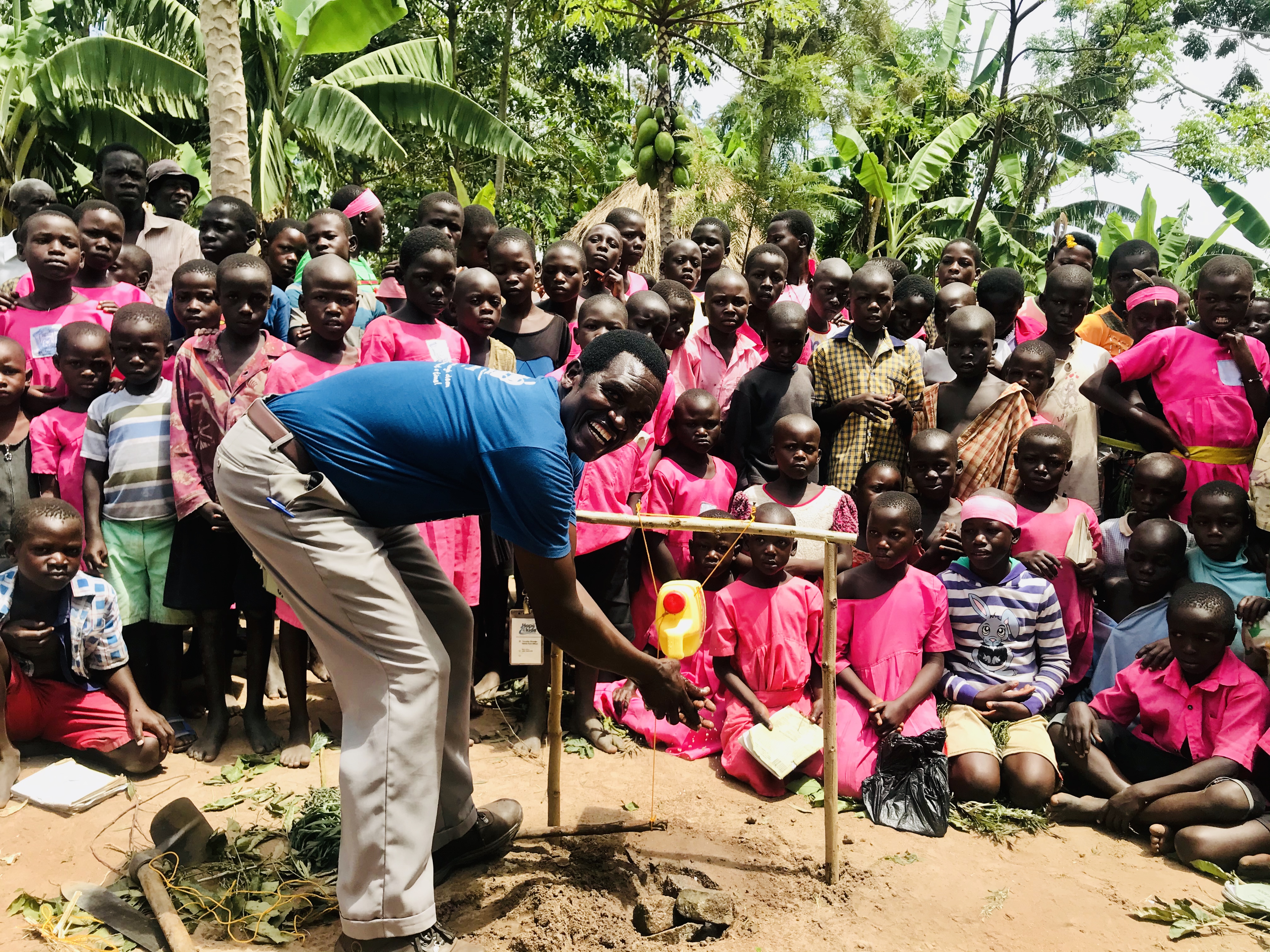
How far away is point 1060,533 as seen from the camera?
4785 mm

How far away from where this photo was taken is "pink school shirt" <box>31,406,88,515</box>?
4.65 meters

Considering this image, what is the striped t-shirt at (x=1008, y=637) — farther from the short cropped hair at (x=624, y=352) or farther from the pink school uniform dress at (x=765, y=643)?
the short cropped hair at (x=624, y=352)

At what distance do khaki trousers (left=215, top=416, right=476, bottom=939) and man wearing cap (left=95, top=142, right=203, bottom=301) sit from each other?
3.87 metres

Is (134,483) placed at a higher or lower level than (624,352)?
lower

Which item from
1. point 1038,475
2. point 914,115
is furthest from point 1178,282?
point 1038,475

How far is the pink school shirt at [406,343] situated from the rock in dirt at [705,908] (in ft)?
8.18

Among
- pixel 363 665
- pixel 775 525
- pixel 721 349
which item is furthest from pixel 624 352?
pixel 721 349

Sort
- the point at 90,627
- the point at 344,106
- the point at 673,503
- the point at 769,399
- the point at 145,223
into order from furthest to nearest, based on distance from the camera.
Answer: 1. the point at 344,106
2. the point at 145,223
3. the point at 769,399
4. the point at 673,503
5. the point at 90,627

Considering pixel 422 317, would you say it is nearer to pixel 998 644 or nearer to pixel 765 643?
pixel 765 643

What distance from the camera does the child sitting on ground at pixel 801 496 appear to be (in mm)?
4902

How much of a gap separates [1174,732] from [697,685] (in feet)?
6.58

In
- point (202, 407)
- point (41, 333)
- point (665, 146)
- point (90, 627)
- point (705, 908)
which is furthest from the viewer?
point (665, 146)

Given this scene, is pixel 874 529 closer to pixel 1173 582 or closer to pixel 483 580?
pixel 1173 582

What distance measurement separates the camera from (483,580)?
5168mm
